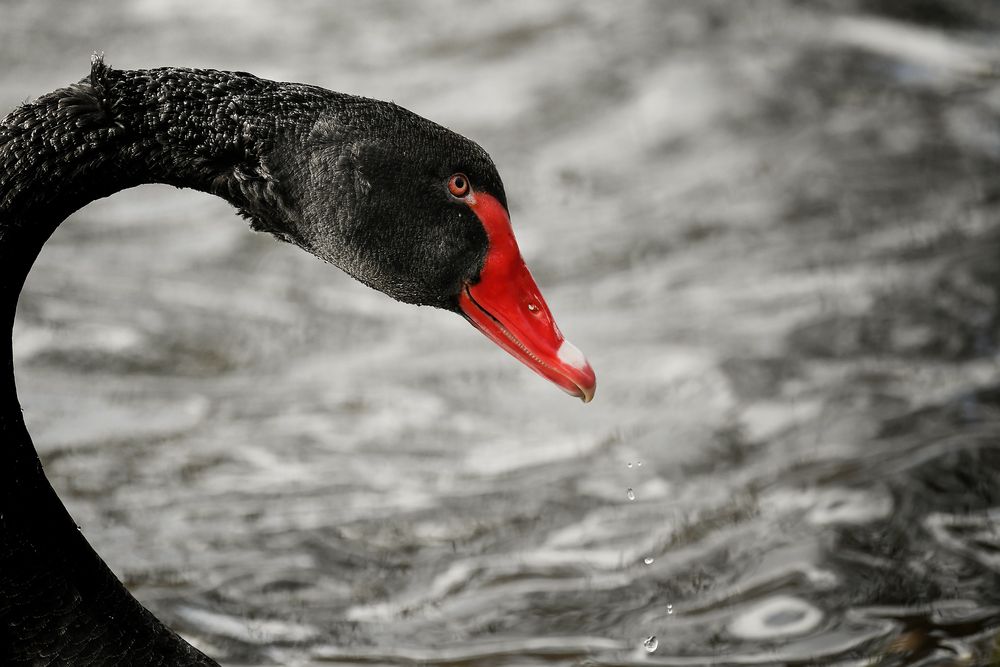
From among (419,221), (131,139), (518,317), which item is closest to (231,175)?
(131,139)

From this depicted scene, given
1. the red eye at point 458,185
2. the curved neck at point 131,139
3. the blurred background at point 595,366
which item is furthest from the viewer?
the blurred background at point 595,366

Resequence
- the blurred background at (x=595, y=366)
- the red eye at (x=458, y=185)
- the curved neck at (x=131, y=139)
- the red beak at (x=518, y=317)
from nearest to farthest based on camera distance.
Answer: the curved neck at (x=131, y=139), the red eye at (x=458, y=185), the red beak at (x=518, y=317), the blurred background at (x=595, y=366)

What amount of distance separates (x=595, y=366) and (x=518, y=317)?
9.14ft

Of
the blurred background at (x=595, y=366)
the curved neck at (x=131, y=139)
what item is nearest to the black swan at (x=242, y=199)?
the curved neck at (x=131, y=139)

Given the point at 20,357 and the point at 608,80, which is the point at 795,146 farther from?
the point at 20,357

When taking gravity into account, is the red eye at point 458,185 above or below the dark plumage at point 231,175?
above

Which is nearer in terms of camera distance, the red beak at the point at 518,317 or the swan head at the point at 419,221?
the swan head at the point at 419,221

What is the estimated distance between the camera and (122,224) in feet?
25.1

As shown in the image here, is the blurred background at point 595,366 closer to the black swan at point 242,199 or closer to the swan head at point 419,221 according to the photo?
the black swan at point 242,199

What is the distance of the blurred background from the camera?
16.3 feet

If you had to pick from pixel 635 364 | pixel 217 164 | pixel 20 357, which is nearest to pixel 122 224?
pixel 20 357

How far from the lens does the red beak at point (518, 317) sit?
3691mm

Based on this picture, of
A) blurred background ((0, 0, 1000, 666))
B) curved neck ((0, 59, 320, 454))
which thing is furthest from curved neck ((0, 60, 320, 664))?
blurred background ((0, 0, 1000, 666))

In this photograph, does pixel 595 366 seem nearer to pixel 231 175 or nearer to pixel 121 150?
pixel 231 175
